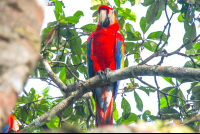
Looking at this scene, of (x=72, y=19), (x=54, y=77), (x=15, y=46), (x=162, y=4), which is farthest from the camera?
(x=72, y=19)

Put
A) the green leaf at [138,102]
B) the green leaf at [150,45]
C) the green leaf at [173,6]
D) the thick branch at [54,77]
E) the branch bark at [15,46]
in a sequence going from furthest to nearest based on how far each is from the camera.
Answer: the green leaf at [138,102]
the green leaf at [150,45]
the green leaf at [173,6]
the thick branch at [54,77]
the branch bark at [15,46]

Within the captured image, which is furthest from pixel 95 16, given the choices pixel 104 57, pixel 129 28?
pixel 104 57

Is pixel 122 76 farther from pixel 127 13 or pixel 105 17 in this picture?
pixel 105 17

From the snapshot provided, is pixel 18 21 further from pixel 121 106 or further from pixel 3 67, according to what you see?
pixel 121 106

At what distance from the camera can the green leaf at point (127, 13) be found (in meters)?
Answer: 3.08

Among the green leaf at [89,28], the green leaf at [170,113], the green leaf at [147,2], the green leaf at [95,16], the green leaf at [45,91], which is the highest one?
the green leaf at [95,16]

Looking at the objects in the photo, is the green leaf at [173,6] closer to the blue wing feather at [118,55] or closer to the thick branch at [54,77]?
the blue wing feather at [118,55]

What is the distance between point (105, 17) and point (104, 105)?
1.39 meters

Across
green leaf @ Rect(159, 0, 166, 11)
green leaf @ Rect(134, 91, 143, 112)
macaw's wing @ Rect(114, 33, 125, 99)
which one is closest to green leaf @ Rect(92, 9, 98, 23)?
macaw's wing @ Rect(114, 33, 125, 99)

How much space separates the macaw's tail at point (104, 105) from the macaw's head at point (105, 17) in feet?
3.47

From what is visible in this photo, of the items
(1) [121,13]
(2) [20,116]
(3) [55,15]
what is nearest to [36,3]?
(3) [55,15]

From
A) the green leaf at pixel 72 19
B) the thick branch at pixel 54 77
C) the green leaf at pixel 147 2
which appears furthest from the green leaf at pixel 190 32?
the thick branch at pixel 54 77

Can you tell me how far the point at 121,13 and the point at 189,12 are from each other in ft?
3.16

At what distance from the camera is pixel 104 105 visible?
9.96 ft
